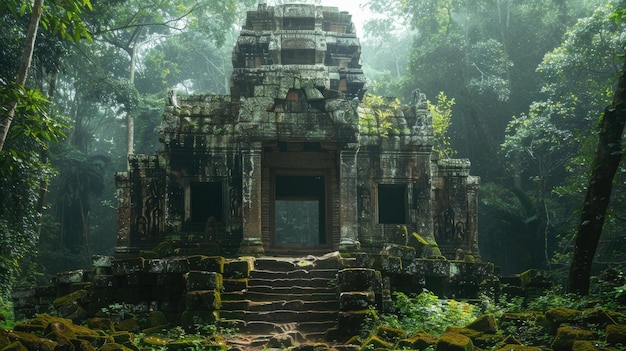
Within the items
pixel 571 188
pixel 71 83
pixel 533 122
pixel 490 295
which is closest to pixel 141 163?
pixel 490 295

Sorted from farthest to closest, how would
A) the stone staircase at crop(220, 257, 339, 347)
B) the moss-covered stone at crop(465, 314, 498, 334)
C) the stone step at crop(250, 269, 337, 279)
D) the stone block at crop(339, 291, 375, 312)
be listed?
the stone step at crop(250, 269, 337, 279)
the stone staircase at crop(220, 257, 339, 347)
the stone block at crop(339, 291, 375, 312)
the moss-covered stone at crop(465, 314, 498, 334)

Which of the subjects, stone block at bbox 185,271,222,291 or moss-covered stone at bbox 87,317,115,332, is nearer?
moss-covered stone at bbox 87,317,115,332

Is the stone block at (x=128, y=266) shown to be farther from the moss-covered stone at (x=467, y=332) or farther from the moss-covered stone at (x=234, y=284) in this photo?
the moss-covered stone at (x=467, y=332)

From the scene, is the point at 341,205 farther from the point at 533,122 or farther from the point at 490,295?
the point at 533,122

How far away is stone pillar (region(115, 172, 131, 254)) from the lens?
44.7 ft

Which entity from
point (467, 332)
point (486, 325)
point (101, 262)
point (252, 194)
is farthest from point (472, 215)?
point (101, 262)

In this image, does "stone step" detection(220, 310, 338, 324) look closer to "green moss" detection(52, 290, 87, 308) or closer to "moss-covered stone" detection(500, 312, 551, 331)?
"moss-covered stone" detection(500, 312, 551, 331)

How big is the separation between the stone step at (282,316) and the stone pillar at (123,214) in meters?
5.62

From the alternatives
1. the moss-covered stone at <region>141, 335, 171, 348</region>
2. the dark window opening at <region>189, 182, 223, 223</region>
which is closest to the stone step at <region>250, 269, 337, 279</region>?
the moss-covered stone at <region>141, 335, 171, 348</region>

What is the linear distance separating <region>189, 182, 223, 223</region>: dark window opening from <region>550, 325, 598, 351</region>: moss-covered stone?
949 centimetres

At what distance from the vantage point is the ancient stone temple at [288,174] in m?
12.3

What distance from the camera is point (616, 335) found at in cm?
528

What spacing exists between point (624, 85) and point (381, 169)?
6.71 meters

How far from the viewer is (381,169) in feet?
45.1
